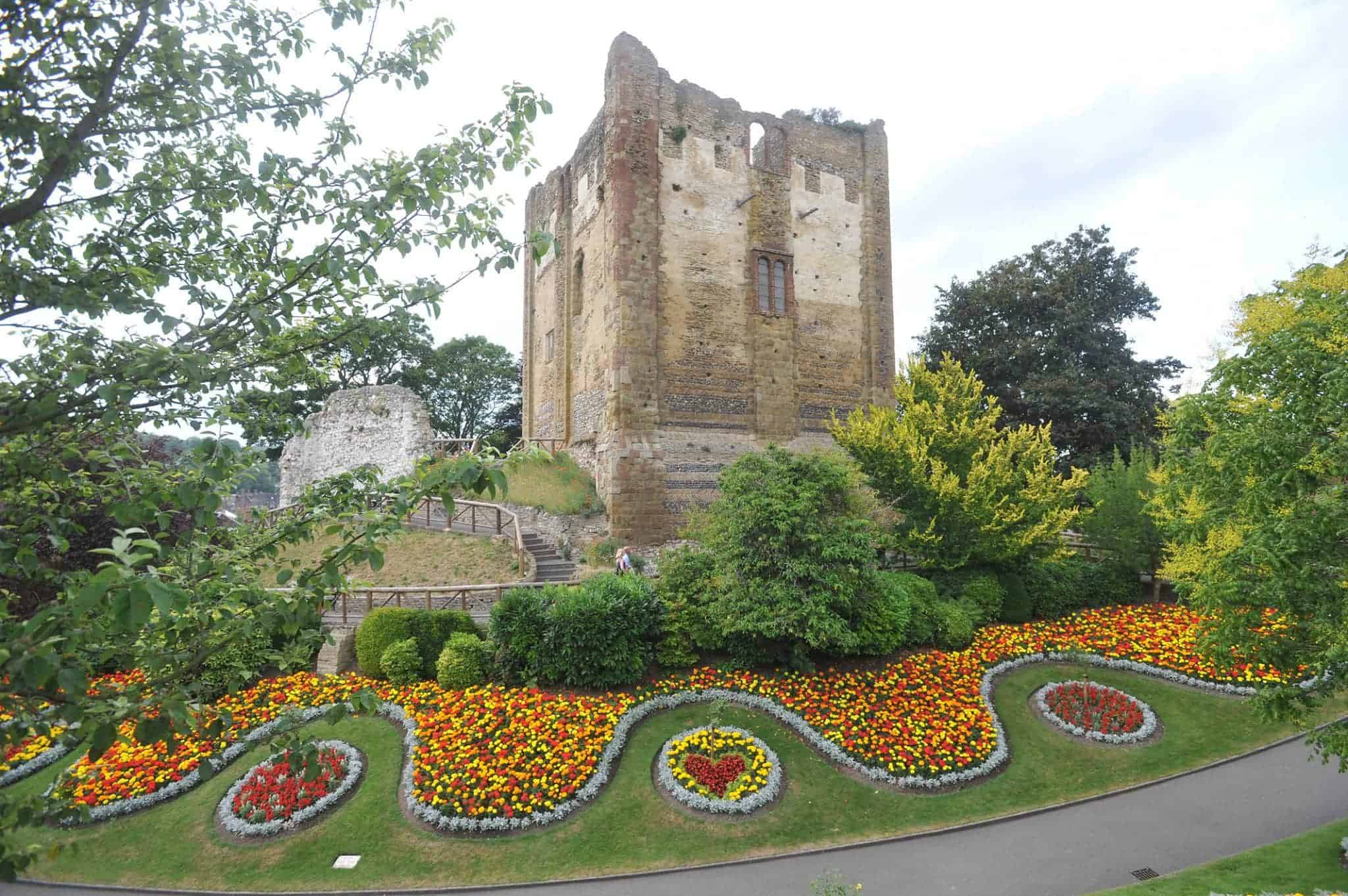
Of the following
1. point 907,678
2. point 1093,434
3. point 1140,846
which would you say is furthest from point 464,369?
point 1140,846

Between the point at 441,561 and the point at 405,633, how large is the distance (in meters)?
4.86

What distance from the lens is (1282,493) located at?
7.39 m

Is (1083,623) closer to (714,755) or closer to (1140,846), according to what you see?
(1140,846)

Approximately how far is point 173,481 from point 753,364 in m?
17.0

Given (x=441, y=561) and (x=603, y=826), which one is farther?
(x=441, y=561)

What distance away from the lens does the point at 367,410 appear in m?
26.3

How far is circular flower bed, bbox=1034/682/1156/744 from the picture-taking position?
38.1ft

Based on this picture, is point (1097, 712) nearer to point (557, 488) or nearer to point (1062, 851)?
point (1062, 851)

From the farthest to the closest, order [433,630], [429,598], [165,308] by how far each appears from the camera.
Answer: [429,598], [433,630], [165,308]

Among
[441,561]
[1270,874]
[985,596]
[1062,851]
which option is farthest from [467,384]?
[1270,874]

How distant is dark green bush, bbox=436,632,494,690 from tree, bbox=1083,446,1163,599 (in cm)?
1417

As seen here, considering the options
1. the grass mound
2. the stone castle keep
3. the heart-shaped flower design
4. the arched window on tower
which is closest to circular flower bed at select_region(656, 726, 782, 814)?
the heart-shaped flower design

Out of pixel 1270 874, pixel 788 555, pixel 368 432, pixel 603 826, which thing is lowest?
pixel 603 826

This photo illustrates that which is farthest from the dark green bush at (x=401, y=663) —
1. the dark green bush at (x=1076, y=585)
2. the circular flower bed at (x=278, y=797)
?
the dark green bush at (x=1076, y=585)
